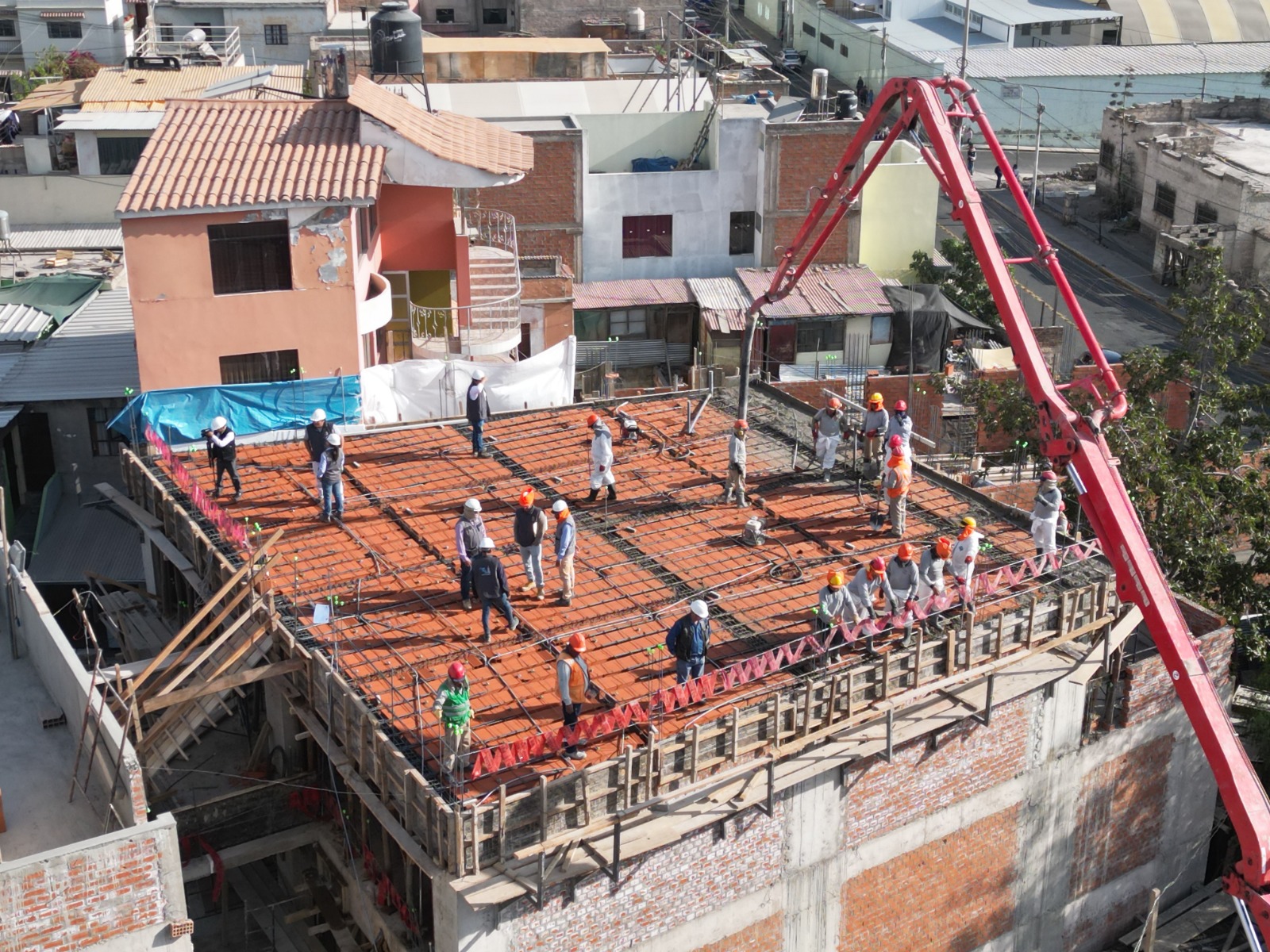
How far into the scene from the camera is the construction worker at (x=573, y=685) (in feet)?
76.6

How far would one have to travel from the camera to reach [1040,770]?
2942 cm

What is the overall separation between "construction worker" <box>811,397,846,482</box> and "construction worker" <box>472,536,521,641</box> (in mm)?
9758

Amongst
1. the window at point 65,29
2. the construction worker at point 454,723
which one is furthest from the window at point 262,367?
the window at point 65,29

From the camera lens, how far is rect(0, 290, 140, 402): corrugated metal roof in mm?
40031

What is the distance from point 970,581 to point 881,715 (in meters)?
3.35

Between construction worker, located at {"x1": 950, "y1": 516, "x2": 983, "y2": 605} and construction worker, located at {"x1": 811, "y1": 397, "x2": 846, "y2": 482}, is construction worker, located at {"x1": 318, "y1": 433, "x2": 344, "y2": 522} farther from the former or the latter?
construction worker, located at {"x1": 950, "y1": 516, "x2": 983, "y2": 605}

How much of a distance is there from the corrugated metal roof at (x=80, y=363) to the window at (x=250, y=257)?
5646mm

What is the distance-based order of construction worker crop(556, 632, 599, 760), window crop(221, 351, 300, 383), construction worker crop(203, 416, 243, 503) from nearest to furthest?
construction worker crop(556, 632, 599, 760) < construction worker crop(203, 416, 243, 503) < window crop(221, 351, 300, 383)

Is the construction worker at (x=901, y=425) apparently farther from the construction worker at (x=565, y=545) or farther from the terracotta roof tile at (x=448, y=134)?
the terracotta roof tile at (x=448, y=134)

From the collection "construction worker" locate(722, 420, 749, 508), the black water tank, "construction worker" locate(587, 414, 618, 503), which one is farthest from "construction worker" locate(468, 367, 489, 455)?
the black water tank

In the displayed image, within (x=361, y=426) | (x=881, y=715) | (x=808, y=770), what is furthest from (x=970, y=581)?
(x=361, y=426)

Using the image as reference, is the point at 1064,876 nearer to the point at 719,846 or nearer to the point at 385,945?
the point at 719,846

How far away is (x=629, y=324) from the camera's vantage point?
56.8 metres

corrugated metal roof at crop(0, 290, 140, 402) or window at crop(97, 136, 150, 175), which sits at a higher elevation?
window at crop(97, 136, 150, 175)
